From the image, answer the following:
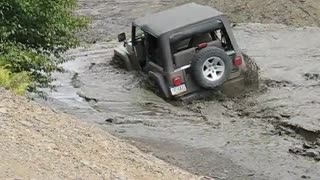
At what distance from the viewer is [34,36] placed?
12.4m

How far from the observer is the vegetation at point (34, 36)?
1154cm

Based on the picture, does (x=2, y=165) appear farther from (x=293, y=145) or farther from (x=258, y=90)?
(x=258, y=90)

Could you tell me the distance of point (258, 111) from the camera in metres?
12.8

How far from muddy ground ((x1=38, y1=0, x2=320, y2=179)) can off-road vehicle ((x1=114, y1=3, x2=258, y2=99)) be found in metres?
0.34

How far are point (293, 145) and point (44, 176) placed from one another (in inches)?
205

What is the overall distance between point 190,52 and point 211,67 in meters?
0.46

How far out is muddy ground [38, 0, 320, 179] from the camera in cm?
1028

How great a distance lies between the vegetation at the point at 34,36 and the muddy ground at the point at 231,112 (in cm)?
83

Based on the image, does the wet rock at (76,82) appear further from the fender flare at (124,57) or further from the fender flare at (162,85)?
the fender flare at (162,85)

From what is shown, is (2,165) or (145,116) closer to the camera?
(2,165)

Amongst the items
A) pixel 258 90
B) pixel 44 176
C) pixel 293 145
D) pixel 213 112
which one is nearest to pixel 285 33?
pixel 258 90

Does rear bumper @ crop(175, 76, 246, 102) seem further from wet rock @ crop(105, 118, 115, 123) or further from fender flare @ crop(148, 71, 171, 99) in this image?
wet rock @ crop(105, 118, 115, 123)

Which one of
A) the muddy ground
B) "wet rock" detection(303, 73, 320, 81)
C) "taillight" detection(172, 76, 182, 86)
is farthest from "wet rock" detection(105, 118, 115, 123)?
"wet rock" detection(303, 73, 320, 81)

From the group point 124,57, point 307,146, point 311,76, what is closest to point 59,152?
point 307,146
